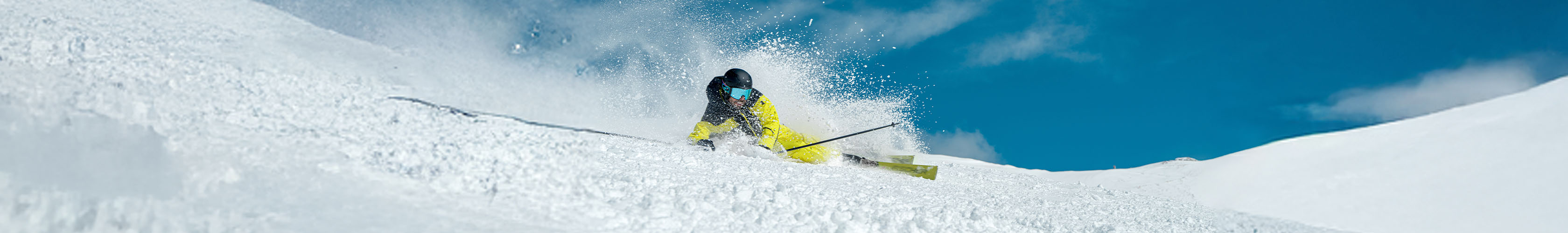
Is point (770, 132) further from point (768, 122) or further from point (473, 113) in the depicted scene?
point (473, 113)

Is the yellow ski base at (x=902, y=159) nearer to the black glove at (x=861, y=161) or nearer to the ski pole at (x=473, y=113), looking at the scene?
the black glove at (x=861, y=161)

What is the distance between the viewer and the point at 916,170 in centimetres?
517

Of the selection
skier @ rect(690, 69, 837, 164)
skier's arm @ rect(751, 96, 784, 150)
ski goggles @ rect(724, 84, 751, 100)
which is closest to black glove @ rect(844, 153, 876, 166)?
skier @ rect(690, 69, 837, 164)

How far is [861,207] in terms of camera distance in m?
3.00

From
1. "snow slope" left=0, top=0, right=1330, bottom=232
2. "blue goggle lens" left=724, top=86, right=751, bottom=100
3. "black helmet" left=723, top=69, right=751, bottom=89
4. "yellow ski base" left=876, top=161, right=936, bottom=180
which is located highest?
"black helmet" left=723, top=69, right=751, bottom=89

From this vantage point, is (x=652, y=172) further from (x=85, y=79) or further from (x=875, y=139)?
(x=875, y=139)

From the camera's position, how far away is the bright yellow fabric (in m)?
5.86

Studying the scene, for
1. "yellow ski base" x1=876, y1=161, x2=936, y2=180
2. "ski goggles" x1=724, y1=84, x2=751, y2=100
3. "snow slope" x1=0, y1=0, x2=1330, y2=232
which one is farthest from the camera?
"ski goggles" x1=724, y1=84, x2=751, y2=100

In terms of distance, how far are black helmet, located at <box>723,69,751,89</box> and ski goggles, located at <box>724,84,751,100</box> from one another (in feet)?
0.06

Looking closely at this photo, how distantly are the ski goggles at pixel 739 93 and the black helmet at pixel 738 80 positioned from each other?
0.8 inches

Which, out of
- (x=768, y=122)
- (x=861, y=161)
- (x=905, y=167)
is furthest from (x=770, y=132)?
(x=905, y=167)

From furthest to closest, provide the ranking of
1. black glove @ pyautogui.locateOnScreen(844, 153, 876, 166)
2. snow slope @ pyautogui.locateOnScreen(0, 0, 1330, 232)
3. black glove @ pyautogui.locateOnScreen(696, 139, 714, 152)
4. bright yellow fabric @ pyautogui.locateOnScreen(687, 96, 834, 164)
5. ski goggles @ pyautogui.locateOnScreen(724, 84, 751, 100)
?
ski goggles @ pyautogui.locateOnScreen(724, 84, 751, 100) < bright yellow fabric @ pyautogui.locateOnScreen(687, 96, 834, 164) < black glove @ pyautogui.locateOnScreen(844, 153, 876, 166) < black glove @ pyautogui.locateOnScreen(696, 139, 714, 152) < snow slope @ pyautogui.locateOnScreen(0, 0, 1330, 232)

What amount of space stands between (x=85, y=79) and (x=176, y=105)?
45 cm

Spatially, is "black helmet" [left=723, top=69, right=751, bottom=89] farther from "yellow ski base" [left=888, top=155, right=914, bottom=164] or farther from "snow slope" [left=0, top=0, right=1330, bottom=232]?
"yellow ski base" [left=888, top=155, right=914, bottom=164]
